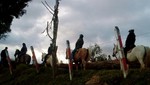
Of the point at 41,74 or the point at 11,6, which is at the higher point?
the point at 11,6

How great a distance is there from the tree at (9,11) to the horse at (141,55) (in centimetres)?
1746

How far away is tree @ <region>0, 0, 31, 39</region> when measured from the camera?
3266 centimetres

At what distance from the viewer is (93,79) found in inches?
584

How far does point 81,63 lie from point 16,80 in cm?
606

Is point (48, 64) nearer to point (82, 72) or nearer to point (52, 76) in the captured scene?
point (52, 76)

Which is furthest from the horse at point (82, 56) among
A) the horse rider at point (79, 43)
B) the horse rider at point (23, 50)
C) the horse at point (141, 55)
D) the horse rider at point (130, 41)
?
the horse rider at point (23, 50)

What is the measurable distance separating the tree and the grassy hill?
424 inches

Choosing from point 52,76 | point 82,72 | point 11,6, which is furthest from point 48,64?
point 82,72

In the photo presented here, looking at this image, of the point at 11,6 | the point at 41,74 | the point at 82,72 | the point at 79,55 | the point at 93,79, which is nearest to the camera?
the point at 93,79

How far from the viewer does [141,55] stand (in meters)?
16.9

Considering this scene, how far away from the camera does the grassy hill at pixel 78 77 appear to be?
13141mm

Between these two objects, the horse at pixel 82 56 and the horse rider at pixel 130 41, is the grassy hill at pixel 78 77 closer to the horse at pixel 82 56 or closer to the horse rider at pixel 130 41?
the horse rider at pixel 130 41

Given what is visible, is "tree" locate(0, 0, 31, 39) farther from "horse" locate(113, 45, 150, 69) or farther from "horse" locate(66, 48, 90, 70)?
"horse" locate(113, 45, 150, 69)

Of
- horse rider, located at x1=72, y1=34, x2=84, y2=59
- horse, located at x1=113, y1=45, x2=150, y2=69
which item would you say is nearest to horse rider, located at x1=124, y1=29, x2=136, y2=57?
horse, located at x1=113, y1=45, x2=150, y2=69
